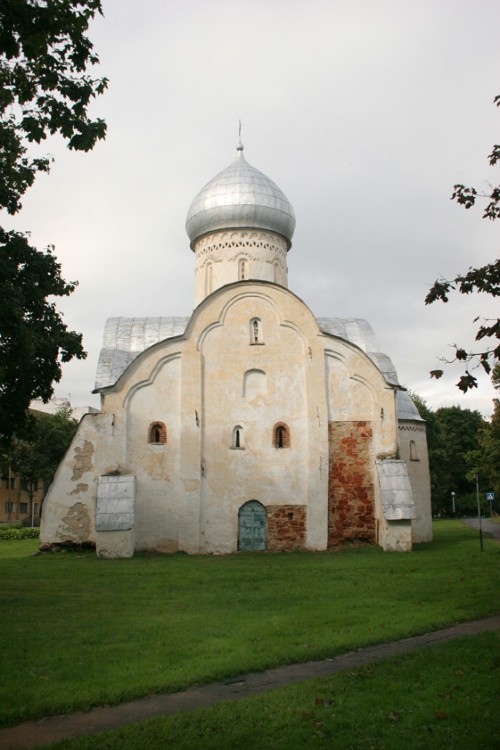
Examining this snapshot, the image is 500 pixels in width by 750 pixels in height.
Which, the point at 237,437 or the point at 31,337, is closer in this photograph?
the point at 31,337

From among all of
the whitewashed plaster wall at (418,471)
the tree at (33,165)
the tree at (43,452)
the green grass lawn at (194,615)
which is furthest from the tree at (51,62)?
the tree at (43,452)

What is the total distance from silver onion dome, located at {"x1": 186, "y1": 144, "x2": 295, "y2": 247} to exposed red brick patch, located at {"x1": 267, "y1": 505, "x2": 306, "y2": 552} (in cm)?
1012

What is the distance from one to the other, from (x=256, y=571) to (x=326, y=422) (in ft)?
21.7

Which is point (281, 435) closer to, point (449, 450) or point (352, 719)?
point (352, 719)

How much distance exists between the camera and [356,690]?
6.61m

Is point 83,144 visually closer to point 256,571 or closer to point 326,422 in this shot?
point 256,571

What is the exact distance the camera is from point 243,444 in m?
21.1

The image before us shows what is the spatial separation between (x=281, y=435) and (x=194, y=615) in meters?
11.2

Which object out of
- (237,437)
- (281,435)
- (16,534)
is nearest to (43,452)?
(16,534)

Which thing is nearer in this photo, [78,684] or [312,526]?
[78,684]

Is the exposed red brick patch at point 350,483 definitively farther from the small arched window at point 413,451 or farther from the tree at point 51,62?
the tree at point 51,62

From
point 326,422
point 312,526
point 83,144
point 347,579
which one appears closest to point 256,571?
Answer: point 347,579

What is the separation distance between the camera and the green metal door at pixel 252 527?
20.6m

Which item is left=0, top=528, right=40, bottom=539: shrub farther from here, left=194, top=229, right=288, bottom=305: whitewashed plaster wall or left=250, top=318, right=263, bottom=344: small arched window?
left=250, top=318, right=263, bottom=344: small arched window
